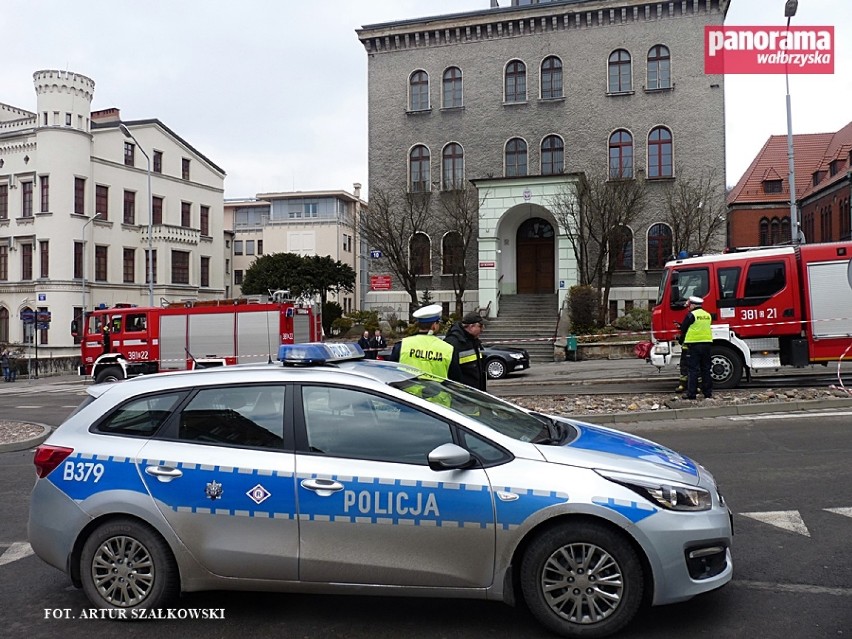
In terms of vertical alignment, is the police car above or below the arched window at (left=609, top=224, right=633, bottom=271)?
below

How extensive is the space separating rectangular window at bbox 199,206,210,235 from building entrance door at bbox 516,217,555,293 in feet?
86.9

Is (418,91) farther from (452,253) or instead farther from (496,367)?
(496,367)

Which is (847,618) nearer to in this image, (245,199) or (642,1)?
(642,1)

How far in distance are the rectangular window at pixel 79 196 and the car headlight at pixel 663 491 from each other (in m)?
46.3

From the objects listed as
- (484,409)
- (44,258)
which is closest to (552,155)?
(44,258)

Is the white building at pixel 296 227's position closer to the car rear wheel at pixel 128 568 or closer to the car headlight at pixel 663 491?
the car rear wheel at pixel 128 568

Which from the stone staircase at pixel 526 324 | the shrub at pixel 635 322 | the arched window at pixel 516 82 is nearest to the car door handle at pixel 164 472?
the stone staircase at pixel 526 324

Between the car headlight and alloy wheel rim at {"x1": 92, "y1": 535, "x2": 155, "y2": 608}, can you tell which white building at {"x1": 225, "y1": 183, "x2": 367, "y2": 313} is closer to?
alloy wheel rim at {"x1": 92, "y1": 535, "x2": 155, "y2": 608}

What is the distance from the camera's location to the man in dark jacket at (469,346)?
7.61m

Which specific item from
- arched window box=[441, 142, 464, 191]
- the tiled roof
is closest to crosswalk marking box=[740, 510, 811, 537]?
arched window box=[441, 142, 464, 191]

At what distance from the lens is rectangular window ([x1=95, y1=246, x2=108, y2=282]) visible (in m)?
46.1

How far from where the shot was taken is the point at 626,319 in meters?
29.1

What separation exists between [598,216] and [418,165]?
11023mm

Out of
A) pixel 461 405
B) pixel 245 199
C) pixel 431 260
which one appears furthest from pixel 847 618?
pixel 245 199
